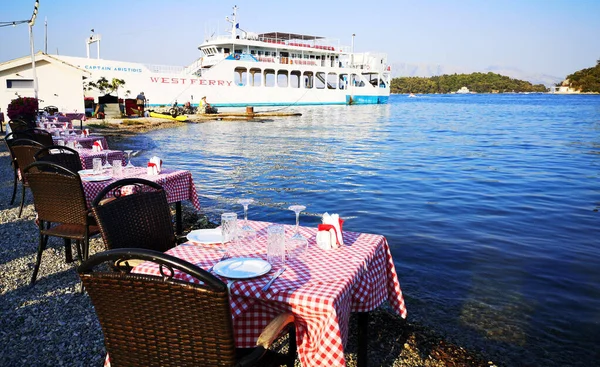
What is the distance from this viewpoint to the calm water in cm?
368

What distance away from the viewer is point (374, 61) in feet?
172

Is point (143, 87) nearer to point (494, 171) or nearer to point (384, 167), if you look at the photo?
point (384, 167)

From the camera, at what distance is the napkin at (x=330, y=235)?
2.33 meters

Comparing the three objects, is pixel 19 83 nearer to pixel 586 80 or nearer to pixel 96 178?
pixel 96 178

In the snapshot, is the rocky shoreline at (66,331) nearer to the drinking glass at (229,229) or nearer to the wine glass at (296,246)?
the wine glass at (296,246)

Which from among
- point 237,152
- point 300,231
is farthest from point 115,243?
point 237,152

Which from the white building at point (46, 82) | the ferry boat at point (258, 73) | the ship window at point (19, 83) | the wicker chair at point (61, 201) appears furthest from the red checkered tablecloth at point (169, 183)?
the ferry boat at point (258, 73)

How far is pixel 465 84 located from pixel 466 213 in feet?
597

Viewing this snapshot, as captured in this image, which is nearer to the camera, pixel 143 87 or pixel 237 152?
pixel 237 152

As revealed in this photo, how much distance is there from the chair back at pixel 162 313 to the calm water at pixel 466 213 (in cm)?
237

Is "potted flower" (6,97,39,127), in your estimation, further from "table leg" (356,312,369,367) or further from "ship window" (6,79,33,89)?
"table leg" (356,312,369,367)

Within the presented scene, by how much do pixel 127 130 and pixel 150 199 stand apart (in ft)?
60.4

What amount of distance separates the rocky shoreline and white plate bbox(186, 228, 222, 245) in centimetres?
94

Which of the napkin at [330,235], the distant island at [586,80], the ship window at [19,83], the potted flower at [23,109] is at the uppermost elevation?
the distant island at [586,80]
